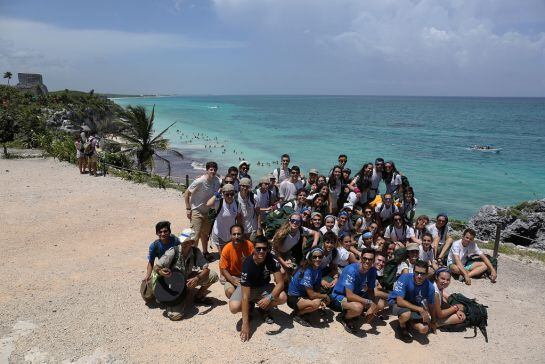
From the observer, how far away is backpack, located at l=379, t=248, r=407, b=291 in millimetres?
6578

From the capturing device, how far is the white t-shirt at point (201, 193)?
759cm

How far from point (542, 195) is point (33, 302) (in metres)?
30.4

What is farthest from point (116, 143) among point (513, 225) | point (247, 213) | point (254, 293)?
point (513, 225)

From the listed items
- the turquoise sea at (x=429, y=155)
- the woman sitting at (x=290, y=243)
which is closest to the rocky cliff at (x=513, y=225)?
the turquoise sea at (x=429, y=155)

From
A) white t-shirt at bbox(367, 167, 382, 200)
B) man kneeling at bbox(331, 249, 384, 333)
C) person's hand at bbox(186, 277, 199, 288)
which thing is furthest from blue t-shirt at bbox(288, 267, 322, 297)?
white t-shirt at bbox(367, 167, 382, 200)

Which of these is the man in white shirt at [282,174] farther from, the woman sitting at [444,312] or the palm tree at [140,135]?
the palm tree at [140,135]

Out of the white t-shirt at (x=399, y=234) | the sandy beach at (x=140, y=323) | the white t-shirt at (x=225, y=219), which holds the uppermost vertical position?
the white t-shirt at (x=225, y=219)

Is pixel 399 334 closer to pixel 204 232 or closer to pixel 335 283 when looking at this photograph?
pixel 335 283

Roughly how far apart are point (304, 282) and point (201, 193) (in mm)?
3122

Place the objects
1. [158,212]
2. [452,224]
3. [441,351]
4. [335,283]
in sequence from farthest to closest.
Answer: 1. [452,224]
2. [158,212]
3. [335,283]
4. [441,351]

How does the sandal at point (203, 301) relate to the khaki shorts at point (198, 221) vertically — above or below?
below

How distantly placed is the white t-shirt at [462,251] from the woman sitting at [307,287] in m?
3.48

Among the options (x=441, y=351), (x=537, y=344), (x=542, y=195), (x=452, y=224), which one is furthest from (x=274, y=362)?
(x=542, y=195)

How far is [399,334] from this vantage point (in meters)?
5.62
